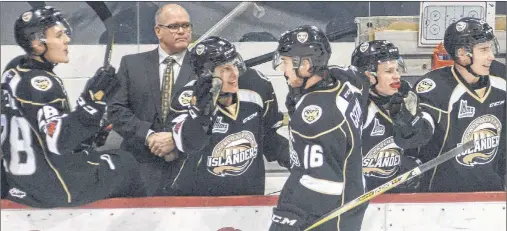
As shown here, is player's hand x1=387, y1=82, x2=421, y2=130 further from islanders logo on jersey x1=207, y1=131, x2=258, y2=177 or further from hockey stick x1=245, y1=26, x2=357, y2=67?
hockey stick x1=245, y1=26, x2=357, y2=67

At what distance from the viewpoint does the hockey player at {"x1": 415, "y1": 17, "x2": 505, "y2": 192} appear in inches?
130

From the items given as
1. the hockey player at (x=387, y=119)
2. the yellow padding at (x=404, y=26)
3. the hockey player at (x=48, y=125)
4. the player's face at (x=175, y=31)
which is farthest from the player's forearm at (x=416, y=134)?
the hockey player at (x=48, y=125)

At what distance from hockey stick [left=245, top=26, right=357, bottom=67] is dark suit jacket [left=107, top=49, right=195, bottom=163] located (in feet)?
1.00

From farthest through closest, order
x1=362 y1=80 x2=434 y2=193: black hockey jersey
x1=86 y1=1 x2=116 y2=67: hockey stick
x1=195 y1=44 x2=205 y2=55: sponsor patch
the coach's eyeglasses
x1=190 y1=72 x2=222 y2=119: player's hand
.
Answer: x1=86 y1=1 x2=116 y2=67: hockey stick → the coach's eyeglasses → x1=362 y1=80 x2=434 y2=193: black hockey jersey → x1=195 y1=44 x2=205 y2=55: sponsor patch → x1=190 y1=72 x2=222 y2=119: player's hand

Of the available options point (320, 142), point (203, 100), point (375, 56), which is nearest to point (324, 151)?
point (320, 142)

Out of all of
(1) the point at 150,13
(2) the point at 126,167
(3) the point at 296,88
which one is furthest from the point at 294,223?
(1) the point at 150,13

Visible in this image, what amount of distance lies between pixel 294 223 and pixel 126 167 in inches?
25.3

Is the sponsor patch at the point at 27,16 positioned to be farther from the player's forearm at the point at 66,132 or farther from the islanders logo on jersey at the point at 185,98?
the islanders logo on jersey at the point at 185,98

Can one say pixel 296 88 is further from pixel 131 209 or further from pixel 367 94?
pixel 131 209

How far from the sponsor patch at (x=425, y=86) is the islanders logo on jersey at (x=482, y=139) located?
0.17 m

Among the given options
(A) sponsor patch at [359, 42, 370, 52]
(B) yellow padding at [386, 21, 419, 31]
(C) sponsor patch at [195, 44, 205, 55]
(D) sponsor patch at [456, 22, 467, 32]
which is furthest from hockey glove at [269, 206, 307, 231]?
(B) yellow padding at [386, 21, 419, 31]

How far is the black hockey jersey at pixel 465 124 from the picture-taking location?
10.8ft

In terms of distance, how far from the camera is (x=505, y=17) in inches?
145

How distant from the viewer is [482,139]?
3320mm
